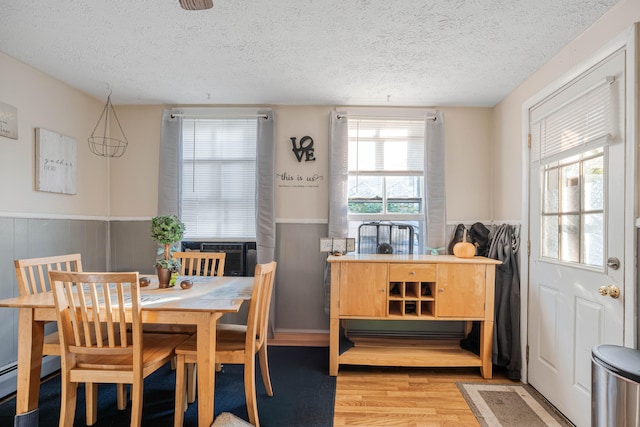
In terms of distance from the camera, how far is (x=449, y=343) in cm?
323

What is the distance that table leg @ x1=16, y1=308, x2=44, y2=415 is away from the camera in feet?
6.39

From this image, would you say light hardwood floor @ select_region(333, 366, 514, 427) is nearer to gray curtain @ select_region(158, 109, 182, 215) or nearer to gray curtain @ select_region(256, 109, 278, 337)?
gray curtain @ select_region(256, 109, 278, 337)

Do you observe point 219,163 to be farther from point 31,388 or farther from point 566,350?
point 566,350

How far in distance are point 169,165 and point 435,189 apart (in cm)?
262

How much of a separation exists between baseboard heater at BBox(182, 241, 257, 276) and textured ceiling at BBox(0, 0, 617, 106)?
1.45m

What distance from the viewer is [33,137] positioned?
281 centimetres

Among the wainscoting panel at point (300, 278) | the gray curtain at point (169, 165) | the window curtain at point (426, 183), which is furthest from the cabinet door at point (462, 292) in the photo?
the gray curtain at point (169, 165)

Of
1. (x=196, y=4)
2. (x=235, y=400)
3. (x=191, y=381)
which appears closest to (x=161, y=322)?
(x=191, y=381)

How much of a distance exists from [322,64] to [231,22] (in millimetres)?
768

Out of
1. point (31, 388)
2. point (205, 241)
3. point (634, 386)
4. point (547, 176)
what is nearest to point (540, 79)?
point (547, 176)

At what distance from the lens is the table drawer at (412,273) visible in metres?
2.86

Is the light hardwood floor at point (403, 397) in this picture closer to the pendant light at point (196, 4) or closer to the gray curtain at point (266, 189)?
the gray curtain at point (266, 189)

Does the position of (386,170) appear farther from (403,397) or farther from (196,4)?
(196,4)

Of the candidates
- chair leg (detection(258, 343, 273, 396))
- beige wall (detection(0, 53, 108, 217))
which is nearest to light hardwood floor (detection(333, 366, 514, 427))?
chair leg (detection(258, 343, 273, 396))
